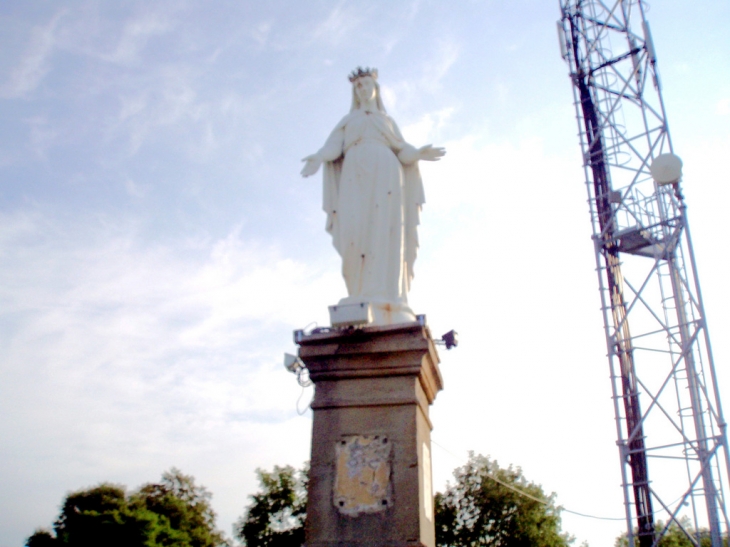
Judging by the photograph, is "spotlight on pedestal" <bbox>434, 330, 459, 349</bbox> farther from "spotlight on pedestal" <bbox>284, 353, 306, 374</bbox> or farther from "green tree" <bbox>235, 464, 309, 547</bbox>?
"green tree" <bbox>235, 464, 309, 547</bbox>

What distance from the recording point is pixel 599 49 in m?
19.2

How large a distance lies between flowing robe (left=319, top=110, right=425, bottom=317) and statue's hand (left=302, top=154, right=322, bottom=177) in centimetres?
8

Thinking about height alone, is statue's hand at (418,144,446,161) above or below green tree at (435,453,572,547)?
above

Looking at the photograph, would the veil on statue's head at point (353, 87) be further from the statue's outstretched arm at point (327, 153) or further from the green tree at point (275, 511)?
the green tree at point (275, 511)

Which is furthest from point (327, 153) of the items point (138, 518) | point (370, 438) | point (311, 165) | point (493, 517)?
point (138, 518)

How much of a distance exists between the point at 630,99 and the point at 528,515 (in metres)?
16.0

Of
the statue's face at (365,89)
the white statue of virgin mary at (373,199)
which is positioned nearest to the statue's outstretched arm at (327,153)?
the white statue of virgin mary at (373,199)

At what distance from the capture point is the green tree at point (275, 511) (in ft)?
91.4

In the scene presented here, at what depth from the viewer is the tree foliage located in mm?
29422

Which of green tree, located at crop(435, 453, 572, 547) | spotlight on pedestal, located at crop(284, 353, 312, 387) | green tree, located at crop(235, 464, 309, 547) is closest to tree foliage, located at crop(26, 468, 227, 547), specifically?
green tree, located at crop(235, 464, 309, 547)

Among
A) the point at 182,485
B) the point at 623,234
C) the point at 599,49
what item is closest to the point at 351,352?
the point at 623,234

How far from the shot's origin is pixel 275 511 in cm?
2889

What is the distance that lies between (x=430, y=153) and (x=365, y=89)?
3.55 feet

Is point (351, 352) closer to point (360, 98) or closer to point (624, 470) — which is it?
point (360, 98)
